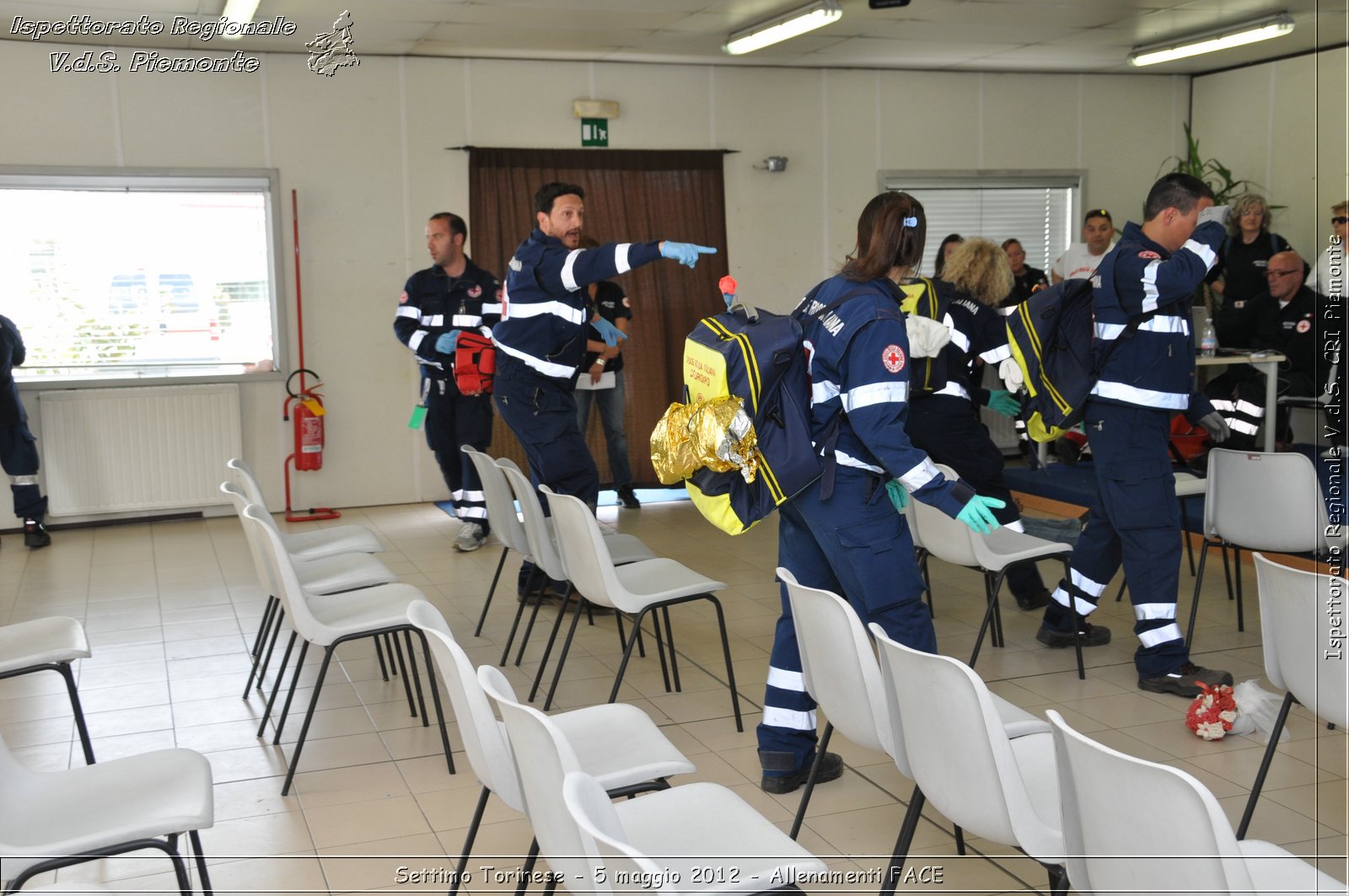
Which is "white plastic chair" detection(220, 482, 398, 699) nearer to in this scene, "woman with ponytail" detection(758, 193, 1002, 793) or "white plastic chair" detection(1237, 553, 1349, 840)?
"woman with ponytail" detection(758, 193, 1002, 793)

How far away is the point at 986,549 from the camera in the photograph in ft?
14.0

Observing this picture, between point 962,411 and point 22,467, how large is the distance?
217 inches

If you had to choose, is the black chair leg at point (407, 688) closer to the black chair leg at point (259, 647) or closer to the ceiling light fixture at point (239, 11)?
the black chair leg at point (259, 647)

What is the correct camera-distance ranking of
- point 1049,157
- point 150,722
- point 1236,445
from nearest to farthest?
point 150,722
point 1236,445
point 1049,157

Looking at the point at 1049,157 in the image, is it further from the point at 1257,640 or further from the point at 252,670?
the point at 252,670

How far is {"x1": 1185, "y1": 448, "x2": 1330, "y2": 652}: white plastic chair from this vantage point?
423 centimetres

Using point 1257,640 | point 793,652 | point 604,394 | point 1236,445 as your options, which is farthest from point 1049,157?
point 793,652

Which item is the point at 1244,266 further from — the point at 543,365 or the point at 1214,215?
the point at 543,365

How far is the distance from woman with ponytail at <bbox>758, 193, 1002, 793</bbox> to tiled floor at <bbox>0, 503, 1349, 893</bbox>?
0.69m

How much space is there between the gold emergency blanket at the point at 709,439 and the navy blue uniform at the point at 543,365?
188cm

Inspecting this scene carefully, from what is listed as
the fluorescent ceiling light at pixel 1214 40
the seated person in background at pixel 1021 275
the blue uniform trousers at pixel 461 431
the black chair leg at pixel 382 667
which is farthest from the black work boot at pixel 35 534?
the fluorescent ceiling light at pixel 1214 40

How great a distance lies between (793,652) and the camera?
3240 millimetres

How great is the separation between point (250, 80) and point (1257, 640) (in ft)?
22.0
